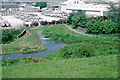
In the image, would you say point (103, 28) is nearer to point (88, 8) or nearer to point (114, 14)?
point (114, 14)

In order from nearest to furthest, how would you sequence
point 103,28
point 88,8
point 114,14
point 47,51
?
point 47,51 → point 103,28 → point 114,14 → point 88,8

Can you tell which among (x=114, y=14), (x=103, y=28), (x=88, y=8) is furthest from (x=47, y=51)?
(x=88, y=8)

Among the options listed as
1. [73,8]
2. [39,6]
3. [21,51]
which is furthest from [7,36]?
[39,6]

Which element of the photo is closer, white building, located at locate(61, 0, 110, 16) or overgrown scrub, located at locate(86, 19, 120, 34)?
overgrown scrub, located at locate(86, 19, 120, 34)

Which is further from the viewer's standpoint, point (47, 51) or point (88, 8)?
point (88, 8)

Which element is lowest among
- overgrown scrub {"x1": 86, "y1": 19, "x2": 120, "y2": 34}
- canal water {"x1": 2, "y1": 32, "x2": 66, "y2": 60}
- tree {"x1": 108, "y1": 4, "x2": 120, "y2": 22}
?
canal water {"x1": 2, "y1": 32, "x2": 66, "y2": 60}

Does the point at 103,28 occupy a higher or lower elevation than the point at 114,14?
lower

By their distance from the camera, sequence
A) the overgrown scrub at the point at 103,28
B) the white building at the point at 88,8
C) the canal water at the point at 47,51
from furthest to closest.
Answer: the white building at the point at 88,8 < the overgrown scrub at the point at 103,28 < the canal water at the point at 47,51

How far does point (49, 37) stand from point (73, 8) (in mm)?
31820

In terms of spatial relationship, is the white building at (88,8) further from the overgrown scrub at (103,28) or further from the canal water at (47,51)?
the canal water at (47,51)

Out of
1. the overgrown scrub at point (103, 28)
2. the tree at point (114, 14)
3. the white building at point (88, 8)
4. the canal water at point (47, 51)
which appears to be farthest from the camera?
the white building at point (88, 8)

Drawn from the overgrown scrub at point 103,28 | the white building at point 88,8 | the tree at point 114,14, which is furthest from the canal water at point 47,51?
the white building at point 88,8

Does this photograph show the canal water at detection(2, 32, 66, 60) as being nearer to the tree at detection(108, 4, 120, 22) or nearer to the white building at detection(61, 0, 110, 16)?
the tree at detection(108, 4, 120, 22)

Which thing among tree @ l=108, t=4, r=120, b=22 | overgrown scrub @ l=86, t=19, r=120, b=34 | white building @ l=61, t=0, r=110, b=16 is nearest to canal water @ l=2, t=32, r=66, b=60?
overgrown scrub @ l=86, t=19, r=120, b=34
